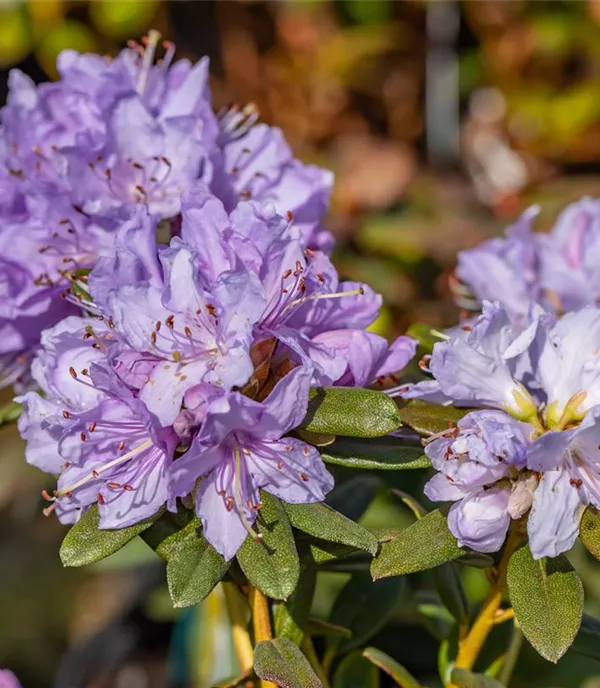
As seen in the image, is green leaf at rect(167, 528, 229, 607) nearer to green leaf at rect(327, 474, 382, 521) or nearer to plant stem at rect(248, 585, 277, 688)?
plant stem at rect(248, 585, 277, 688)

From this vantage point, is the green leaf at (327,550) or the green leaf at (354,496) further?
the green leaf at (354,496)

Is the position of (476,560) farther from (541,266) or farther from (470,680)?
(541,266)

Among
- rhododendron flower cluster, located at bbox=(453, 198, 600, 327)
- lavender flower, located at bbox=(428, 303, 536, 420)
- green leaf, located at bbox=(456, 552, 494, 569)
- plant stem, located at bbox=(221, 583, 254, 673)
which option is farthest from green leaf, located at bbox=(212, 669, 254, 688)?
rhododendron flower cluster, located at bbox=(453, 198, 600, 327)

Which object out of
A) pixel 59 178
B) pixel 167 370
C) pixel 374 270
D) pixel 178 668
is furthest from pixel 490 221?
pixel 167 370

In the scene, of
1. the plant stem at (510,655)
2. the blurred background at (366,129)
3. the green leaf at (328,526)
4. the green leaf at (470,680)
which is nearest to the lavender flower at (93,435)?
the green leaf at (328,526)

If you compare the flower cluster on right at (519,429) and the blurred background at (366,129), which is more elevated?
the flower cluster on right at (519,429)

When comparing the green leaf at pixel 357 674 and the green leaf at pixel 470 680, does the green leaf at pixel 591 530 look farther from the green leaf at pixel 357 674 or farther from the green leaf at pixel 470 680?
the green leaf at pixel 357 674

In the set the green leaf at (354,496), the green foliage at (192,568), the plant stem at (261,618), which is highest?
the green foliage at (192,568)
